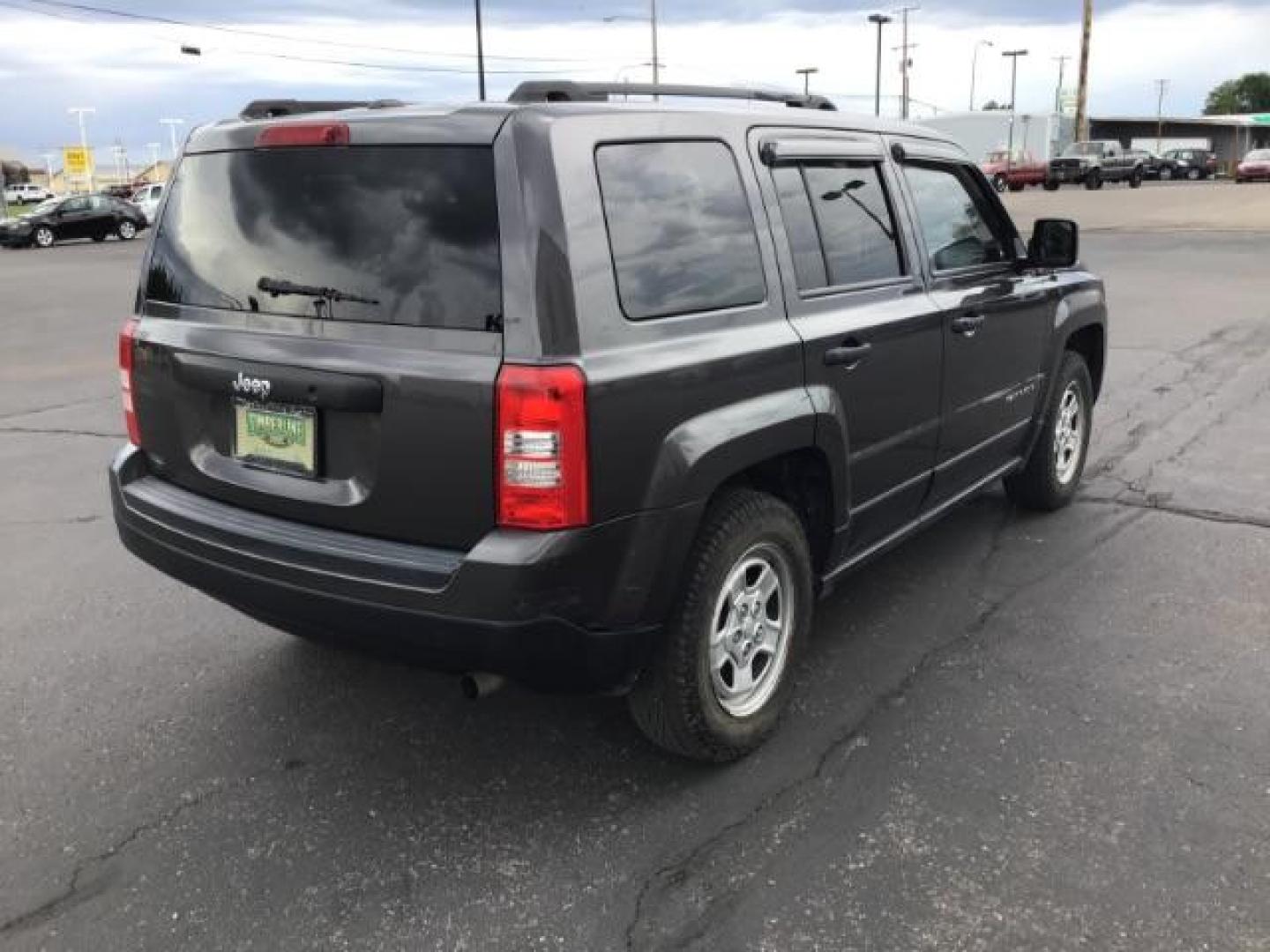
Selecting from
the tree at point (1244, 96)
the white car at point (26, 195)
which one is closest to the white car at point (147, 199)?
the white car at point (26, 195)

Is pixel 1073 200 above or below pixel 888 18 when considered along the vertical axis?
below

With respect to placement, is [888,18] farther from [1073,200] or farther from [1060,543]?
[1060,543]

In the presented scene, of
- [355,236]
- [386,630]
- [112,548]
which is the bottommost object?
[112,548]

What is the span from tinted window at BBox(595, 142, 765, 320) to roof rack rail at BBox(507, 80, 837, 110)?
0.30 m

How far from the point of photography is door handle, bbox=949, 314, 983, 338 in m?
4.11

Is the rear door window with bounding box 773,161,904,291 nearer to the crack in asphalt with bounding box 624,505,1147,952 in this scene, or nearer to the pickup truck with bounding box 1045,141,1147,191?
the crack in asphalt with bounding box 624,505,1147,952

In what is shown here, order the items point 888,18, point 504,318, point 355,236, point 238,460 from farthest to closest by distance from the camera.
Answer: point 888,18, point 238,460, point 355,236, point 504,318

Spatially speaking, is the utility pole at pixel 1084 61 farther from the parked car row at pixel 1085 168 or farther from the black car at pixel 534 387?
the black car at pixel 534 387

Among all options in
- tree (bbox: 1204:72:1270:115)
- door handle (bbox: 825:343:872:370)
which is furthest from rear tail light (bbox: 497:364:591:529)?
tree (bbox: 1204:72:1270:115)

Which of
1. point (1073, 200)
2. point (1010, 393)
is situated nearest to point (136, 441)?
point (1010, 393)

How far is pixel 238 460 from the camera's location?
312cm

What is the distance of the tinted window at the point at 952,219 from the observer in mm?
4152

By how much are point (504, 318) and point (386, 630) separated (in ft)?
2.73

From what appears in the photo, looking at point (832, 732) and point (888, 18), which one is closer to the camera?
point (832, 732)
